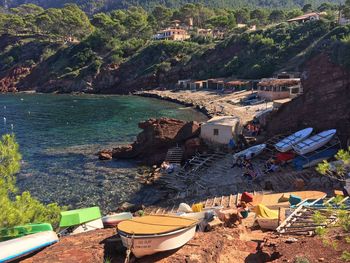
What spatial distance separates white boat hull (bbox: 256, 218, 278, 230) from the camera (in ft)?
51.4

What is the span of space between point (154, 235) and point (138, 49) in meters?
108

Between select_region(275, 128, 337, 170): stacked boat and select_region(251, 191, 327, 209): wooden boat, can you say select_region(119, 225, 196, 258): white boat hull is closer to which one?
select_region(251, 191, 327, 209): wooden boat

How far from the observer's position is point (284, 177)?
26.7 meters

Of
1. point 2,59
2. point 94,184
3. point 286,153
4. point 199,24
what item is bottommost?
point 94,184

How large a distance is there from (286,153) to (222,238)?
18247 millimetres

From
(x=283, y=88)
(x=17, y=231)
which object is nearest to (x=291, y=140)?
(x=17, y=231)

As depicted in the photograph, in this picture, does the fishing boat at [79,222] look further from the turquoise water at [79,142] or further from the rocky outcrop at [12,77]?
the rocky outcrop at [12,77]

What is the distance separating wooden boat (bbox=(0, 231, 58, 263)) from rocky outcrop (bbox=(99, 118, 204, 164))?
23.7m

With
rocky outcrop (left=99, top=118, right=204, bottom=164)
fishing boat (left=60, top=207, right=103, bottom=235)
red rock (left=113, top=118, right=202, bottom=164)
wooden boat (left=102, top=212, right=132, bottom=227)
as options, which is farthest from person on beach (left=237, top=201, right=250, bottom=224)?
red rock (left=113, top=118, right=202, bottom=164)

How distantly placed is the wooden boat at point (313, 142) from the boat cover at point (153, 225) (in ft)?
61.4

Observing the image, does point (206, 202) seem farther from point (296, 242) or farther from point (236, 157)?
point (296, 242)

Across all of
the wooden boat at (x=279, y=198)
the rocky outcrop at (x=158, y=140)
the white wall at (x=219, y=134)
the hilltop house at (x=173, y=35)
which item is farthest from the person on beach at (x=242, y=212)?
the hilltop house at (x=173, y=35)

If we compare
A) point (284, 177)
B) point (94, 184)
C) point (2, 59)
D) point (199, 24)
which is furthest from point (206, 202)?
point (199, 24)

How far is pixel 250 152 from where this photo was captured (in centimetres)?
3138
